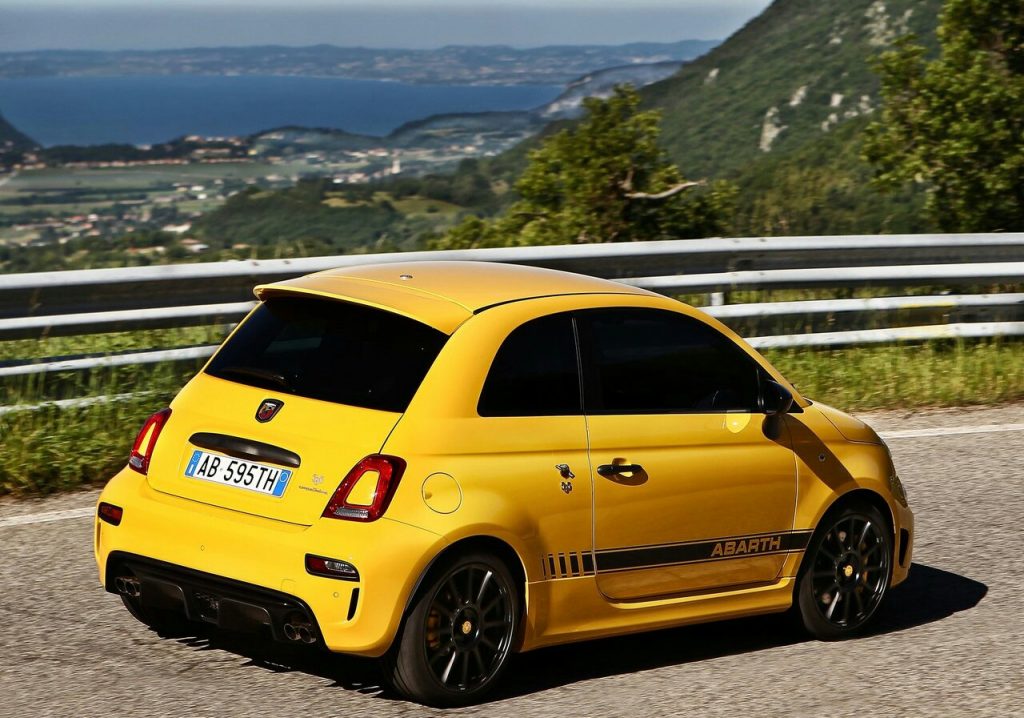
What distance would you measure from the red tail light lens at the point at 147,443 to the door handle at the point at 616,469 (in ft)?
5.03

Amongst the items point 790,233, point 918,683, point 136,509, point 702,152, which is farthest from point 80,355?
point 702,152

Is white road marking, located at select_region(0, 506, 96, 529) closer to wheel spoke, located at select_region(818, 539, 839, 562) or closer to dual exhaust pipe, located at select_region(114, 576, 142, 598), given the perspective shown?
dual exhaust pipe, located at select_region(114, 576, 142, 598)

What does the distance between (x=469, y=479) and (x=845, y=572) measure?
2.03 meters

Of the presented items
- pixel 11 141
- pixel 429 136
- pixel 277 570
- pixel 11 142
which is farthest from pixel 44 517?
pixel 11 141

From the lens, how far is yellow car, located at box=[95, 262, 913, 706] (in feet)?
15.0

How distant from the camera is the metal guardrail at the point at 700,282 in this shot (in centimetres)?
851

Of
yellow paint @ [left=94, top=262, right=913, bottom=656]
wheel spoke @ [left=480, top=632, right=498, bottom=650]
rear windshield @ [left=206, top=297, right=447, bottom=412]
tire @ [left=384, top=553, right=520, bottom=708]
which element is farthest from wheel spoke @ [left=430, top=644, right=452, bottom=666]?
rear windshield @ [left=206, top=297, right=447, bottom=412]

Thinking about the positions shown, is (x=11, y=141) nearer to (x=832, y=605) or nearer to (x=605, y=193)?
(x=605, y=193)

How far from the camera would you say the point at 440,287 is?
5.28 m

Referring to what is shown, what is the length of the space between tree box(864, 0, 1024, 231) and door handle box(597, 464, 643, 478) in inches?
645

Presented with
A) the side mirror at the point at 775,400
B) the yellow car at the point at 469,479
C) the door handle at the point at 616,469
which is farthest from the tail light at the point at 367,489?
the side mirror at the point at 775,400

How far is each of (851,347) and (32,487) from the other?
20.6 feet

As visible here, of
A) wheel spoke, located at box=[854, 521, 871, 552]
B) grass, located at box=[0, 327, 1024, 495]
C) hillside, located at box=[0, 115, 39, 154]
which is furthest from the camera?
hillside, located at box=[0, 115, 39, 154]

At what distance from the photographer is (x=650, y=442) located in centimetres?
525
